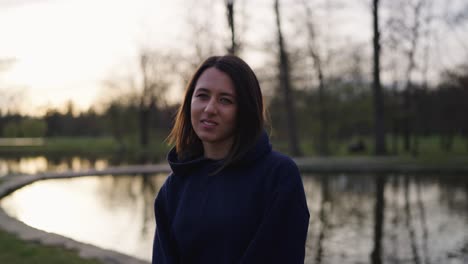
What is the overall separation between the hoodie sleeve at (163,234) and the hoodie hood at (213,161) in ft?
0.25

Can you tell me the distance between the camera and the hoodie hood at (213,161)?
4.91 feet

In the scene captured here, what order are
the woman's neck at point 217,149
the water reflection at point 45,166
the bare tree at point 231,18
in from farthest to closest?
1. the bare tree at point 231,18
2. the water reflection at point 45,166
3. the woman's neck at point 217,149

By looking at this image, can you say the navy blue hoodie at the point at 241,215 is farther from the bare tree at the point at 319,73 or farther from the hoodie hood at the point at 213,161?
the bare tree at the point at 319,73

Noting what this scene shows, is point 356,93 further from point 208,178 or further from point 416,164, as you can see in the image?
point 208,178

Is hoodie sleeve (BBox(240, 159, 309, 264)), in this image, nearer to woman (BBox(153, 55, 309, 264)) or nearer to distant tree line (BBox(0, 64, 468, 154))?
woman (BBox(153, 55, 309, 264))

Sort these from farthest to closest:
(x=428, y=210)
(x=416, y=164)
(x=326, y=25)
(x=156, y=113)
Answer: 1. (x=156, y=113)
2. (x=326, y=25)
3. (x=416, y=164)
4. (x=428, y=210)

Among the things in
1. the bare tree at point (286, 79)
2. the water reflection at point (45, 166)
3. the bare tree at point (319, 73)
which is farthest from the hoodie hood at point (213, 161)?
the bare tree at point (319, 73)

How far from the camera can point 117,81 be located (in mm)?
37500

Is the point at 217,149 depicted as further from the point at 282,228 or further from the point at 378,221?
the point at 378,221

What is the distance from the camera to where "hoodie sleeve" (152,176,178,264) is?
1.58 metres

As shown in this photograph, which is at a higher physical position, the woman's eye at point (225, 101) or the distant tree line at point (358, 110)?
the woman's eye at point (225, 101)

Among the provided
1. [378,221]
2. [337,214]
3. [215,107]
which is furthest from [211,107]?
[337,214]

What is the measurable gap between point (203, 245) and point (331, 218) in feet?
22.3

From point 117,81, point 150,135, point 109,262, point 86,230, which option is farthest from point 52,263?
point 150,135
